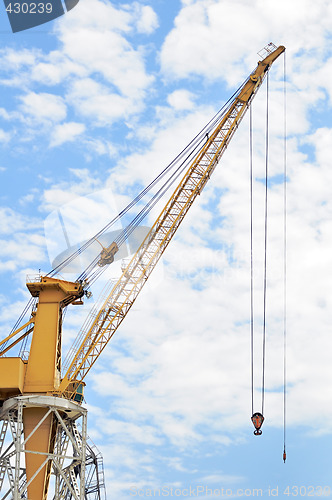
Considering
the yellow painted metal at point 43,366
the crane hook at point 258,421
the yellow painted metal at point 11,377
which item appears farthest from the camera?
the yellow painted metal at point 11,377

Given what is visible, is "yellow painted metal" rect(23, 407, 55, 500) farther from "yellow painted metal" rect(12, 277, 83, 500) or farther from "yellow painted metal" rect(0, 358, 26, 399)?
"yellow painted metal" rect(0, 358, 26, 399)

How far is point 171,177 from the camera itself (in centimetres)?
6769

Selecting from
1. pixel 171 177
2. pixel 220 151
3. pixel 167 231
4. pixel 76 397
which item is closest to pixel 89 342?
pixel 76 397

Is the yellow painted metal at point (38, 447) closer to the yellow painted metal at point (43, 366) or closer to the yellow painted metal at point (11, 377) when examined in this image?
the yellow painted metal at point (43, 366)

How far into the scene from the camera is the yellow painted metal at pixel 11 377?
5306 cm

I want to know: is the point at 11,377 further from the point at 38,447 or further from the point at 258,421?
the point at 258,421

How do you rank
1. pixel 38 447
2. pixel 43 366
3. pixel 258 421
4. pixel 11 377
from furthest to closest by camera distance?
pixel 43 366 < pixel 11 377 < pixel 38 447 < pixel 258 421

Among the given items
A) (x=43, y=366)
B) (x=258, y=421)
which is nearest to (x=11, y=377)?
(x=43, y=366)

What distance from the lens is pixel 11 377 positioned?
175 feet

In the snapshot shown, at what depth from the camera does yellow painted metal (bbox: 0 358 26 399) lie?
53.1m

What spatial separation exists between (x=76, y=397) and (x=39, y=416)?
469 cm

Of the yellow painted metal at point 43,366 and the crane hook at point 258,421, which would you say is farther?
the yellow painted metal at point 43,366

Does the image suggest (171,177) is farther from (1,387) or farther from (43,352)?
(1,387)

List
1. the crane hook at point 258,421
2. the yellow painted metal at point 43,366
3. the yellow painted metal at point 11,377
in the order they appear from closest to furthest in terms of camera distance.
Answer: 1. the crane hook at point 258,421
2. the yellow painted metal at point 43,366
3. the yellow painted metal at point 11,377
